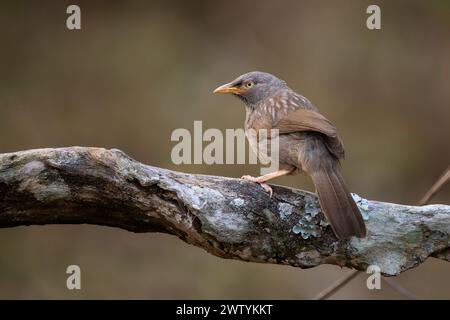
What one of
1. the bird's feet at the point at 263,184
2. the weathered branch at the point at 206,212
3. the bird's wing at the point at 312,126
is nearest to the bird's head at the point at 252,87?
the bird's wing at the point at 312,126

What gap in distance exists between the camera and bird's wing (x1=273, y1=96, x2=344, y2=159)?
390 cm

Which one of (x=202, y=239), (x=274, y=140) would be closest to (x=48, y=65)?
(x=274, y=140)

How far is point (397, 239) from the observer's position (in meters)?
3.68

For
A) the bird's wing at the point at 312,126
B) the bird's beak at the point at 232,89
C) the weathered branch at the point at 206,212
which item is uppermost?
the bird's beak at the point at 232,89

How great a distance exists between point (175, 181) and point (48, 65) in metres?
4.09

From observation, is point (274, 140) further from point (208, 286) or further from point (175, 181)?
point (208, 286)

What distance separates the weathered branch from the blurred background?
3.31 metres

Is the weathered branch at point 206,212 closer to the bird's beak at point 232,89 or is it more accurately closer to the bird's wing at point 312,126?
the bird's wing at point 312,126

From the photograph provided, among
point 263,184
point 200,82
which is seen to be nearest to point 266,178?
point 263,184

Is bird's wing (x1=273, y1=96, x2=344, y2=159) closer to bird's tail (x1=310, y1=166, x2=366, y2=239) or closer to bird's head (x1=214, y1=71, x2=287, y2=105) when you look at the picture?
bird's tail (x1=310, y1=166, x2=366, y2=239)

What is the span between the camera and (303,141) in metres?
4.05

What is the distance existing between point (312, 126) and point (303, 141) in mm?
145

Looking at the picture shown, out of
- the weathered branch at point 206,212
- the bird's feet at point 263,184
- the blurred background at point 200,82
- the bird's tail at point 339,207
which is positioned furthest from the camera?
the blurred background at point 200,82

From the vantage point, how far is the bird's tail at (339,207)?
3.53 metres
